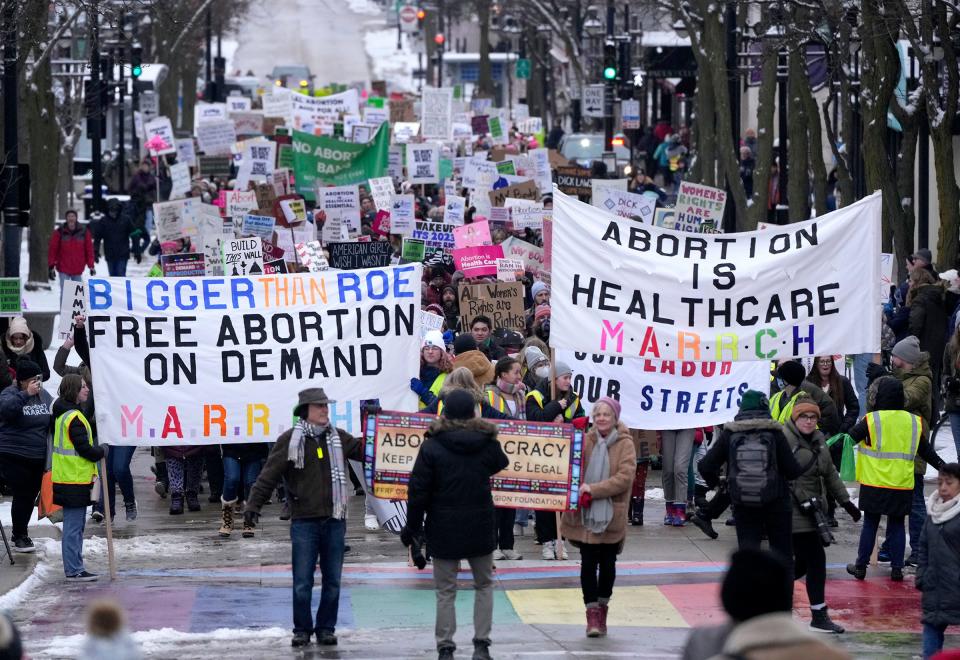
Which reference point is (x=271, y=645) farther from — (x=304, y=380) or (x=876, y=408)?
(x=876, y=408)

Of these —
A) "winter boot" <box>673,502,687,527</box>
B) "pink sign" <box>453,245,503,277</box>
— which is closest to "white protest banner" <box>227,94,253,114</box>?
"pink sign" <box>453,245,503,277</box>

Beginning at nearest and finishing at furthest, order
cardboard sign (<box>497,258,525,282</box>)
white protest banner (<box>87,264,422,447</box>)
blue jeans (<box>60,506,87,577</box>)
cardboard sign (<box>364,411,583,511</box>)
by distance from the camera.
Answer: cardboard sign (<box>364,411,583,511</box>) → blue jeans (<box>60,506,87,577</box>) → white protest banner (<box>87,264,422,447</box>) → cardboard sign (<box>497,258,525,282</box>)

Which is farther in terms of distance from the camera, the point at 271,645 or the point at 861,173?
the point at 861,173

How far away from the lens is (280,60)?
97.8m

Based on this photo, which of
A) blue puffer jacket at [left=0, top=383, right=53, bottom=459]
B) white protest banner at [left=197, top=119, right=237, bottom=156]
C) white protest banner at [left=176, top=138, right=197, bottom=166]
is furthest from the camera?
white protest banner at [left=197, top=119, right=237, bottom=156]

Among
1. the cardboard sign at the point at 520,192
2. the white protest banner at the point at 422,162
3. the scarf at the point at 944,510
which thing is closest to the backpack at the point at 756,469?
the scarf at the point at 944,510

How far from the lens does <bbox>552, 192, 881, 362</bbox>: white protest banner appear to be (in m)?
13.1

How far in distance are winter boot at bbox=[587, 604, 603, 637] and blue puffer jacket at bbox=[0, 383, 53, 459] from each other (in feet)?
15.1

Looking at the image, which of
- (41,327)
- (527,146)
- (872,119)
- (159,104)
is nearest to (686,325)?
(872,119)

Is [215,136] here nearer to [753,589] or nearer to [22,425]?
[22,425]

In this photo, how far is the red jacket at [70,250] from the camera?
27.0 meters

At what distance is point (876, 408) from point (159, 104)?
1883 inches

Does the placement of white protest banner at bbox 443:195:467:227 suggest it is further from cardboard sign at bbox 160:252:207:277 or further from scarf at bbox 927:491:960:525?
scarf at bbox 927:491:960:525

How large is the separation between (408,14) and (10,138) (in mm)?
82016
